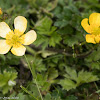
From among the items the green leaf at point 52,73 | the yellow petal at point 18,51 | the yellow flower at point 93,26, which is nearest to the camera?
the yellow petal at point 18,51

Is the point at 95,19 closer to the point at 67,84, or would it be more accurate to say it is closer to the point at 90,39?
the point at 90,39

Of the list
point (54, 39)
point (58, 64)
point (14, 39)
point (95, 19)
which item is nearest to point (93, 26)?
point (95, 19)

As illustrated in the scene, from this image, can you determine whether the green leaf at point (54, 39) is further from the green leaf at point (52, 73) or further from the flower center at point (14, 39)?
the flower center at point (14, 39)

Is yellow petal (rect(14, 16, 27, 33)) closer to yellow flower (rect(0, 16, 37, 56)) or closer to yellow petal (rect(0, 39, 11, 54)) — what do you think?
yellow flower (rect(0, 16, 37, 56))

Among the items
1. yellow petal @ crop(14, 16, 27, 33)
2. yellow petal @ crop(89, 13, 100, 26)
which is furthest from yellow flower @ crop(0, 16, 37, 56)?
yellow petal @ crop(89, 13, 100, 26)

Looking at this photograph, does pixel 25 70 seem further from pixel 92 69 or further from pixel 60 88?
pixel 92 69

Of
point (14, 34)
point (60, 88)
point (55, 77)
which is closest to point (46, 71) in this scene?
point (55, 77)

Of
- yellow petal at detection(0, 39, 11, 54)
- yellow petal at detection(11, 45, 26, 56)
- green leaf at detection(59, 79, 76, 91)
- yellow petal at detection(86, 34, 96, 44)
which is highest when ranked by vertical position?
yellow petal at detection(0, 39, 11, 54)

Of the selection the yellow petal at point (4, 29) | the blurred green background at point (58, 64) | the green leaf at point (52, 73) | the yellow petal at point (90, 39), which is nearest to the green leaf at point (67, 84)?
the blurred green background at point (58, 64)
